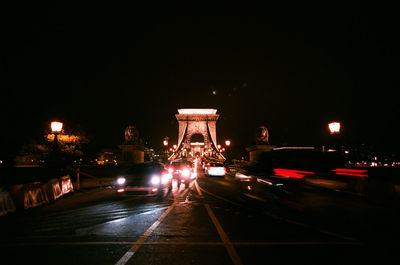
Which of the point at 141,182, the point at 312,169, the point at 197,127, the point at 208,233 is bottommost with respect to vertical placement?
the point at 208,233

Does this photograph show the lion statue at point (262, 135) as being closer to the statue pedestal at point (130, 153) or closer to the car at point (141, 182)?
the statue pedestal at point (130, 153)

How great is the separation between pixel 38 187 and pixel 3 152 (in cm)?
2288

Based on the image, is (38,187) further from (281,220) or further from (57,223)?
(281,220)

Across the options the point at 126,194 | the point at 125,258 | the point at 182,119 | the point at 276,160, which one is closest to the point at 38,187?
the point at 126,194

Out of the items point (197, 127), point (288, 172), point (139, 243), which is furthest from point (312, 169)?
point (197, 127)

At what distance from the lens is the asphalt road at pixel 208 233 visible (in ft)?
15.2

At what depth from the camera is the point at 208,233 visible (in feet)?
20.2

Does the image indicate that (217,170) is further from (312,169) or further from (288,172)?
(288,172)

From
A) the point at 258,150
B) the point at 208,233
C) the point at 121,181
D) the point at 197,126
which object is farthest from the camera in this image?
the point at 197,126

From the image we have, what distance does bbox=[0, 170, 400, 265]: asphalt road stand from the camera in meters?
4.64

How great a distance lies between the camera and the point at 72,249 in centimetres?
503

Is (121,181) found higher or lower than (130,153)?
lower

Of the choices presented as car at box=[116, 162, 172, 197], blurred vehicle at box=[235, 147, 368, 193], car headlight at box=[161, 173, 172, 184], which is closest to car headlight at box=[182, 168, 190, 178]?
car headlight at box=[161, 173, 172, 184]

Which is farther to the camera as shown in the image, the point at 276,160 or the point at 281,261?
the point at 276,160
